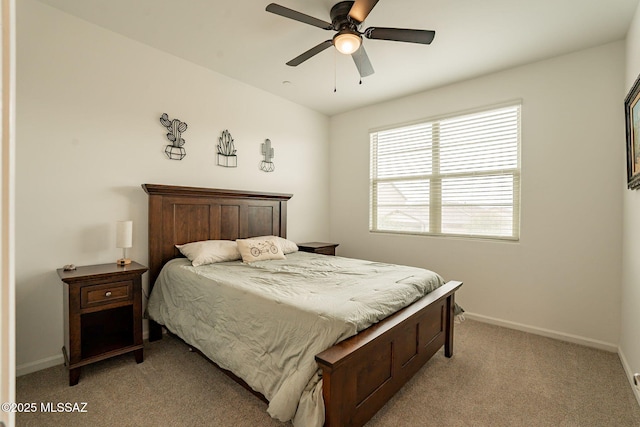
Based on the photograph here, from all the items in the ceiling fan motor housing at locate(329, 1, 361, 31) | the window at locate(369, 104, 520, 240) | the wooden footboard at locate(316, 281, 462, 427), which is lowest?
the wooden footboard at locate(316, 281, 462, 427)

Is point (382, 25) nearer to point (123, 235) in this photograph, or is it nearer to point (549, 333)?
point (123, 235)

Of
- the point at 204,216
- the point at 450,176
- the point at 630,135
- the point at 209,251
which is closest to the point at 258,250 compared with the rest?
the point at 209,251

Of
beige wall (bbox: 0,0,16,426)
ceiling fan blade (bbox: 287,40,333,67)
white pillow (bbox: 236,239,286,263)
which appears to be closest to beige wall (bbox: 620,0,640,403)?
ceiling fan blade (bbox: 287,40,333,67)

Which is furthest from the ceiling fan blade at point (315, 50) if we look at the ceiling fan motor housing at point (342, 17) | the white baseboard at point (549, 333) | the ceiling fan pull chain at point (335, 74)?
the white baseboard at point (549, 333)

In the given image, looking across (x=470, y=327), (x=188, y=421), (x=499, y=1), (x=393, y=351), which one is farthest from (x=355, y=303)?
(x=499, y=1)

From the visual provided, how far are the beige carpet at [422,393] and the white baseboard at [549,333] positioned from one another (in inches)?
4.3

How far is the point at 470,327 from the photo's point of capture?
3.29m

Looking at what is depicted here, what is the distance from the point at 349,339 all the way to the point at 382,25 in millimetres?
2468

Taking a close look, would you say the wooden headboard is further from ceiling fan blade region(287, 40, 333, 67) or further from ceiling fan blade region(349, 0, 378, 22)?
ceiling fan blade region(349, 0, 378, 22)

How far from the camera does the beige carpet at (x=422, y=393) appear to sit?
1.82 m

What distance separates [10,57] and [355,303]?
1.70m

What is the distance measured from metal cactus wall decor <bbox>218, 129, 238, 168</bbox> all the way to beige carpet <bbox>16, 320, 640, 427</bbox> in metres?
2.03

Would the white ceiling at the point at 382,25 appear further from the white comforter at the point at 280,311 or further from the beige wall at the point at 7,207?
the beige wall at the point at 7,207

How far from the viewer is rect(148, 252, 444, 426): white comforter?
1.54m
